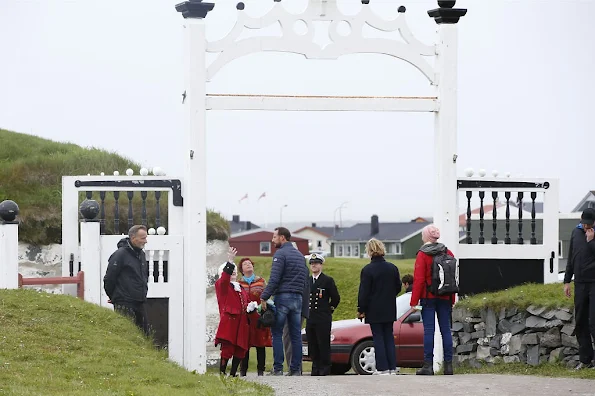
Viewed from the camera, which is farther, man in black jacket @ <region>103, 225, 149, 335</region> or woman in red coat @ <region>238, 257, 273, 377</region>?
woman in red coat @ <region>238, 257, 273, 377</region>

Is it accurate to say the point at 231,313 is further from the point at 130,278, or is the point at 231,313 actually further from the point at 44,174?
the point at 44,174

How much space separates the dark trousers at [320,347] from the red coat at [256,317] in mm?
643

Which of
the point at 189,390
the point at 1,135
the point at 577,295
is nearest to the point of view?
the point at 189,390

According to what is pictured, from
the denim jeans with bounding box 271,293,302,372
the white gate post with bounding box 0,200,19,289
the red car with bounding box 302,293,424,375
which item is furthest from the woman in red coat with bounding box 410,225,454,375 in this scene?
the white gate post with bounding box 0,200,19,289

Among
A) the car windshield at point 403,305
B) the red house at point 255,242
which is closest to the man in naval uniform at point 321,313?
the car windshield at point 403,305

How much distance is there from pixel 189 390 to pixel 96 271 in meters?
4.35

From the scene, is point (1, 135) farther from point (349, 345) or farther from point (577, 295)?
point (577, 295)

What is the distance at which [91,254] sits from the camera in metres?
14.2

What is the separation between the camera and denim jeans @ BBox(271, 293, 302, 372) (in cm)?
1391

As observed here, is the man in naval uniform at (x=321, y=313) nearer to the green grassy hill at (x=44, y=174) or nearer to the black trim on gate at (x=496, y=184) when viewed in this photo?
the black trim on gate at (x=496, y=184)

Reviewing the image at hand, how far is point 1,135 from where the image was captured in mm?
25609

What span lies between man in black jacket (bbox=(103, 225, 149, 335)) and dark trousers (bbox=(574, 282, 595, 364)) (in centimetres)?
494

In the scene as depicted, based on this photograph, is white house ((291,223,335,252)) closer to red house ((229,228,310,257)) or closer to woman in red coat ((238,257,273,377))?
red house ((229,228,310,257))

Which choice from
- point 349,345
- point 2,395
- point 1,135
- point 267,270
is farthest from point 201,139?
point 267,270
